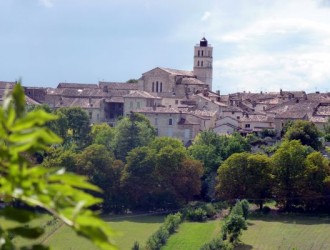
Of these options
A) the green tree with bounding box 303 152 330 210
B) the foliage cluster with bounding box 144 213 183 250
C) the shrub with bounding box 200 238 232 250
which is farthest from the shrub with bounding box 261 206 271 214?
the shrub with bounding box 200 238 232 250

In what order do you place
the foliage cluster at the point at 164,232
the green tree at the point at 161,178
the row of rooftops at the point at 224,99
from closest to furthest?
1. the foliage cluster at the point at 164,232
2. the green tree at the point at 161,178
3. the row of rooftops at the point at 224,99

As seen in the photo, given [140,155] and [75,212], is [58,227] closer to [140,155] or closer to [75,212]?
[140,155]

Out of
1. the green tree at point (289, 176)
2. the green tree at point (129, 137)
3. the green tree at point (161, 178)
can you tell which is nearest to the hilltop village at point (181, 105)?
the green tree at point (129, 137)

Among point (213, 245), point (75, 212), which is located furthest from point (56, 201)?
point (213, 245)

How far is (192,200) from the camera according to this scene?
47.6m

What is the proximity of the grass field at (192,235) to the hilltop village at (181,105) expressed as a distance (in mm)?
18751

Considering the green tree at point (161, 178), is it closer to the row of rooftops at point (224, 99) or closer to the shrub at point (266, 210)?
the shrub at point (266, 210)

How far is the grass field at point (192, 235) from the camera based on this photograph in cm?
3759

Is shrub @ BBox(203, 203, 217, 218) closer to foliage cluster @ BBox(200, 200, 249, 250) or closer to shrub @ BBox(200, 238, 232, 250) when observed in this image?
foliage cluster @ BBox(200, 200, 249, 250)

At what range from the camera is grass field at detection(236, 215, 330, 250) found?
36844mm

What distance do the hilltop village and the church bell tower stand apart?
125cm

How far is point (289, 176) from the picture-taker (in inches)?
1777

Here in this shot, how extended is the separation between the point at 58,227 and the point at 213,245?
8379 millimetres

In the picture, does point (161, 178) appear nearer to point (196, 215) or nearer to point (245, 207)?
point (196, 215)
